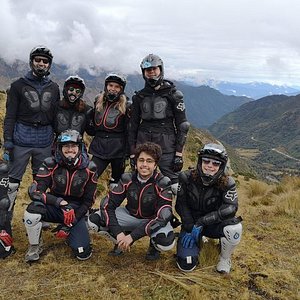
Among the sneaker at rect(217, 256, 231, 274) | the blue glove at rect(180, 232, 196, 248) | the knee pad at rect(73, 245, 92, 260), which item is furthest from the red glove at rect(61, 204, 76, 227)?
the sneaker at rect(217, 256, 231, 274)

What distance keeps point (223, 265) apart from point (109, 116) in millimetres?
3633

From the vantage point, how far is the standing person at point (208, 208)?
6.14 m

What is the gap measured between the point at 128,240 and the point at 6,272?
6.83 ft

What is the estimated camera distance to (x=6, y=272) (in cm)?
606

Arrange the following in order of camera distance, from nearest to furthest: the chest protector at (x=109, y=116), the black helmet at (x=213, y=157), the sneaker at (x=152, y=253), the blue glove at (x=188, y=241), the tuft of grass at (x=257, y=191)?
the black helmet at (x=213, y=157) < the blue glove at (x=188, y=241) < the sneaker at (x=152, y=253) < the chest protector at (x=109, y=116) < the tuft of grass at (x=257, y=191)

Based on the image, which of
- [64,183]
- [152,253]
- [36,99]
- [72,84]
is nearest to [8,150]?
[36,99]

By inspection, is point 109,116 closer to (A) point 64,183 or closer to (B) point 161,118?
(B) point 161,118

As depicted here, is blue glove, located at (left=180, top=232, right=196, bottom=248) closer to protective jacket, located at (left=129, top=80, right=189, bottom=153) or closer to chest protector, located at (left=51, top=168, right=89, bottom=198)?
protective jacket, located at (left=129, top=80, right=189, bottom=153)

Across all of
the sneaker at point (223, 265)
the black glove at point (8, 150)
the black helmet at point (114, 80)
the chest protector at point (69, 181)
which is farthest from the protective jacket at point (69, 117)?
the sneaker at point (223, 265)

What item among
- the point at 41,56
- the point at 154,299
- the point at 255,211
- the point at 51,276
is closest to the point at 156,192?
the point at 154,299

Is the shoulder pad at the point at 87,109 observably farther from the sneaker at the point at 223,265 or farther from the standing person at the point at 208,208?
the sneaker at the point at 223,265

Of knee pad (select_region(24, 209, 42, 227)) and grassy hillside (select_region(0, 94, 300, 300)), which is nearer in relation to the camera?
grassy hillside (select_region(0, 94, 300, 300))

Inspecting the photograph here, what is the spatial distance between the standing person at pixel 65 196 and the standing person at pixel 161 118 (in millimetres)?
1116

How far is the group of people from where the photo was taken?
625 centimetres
